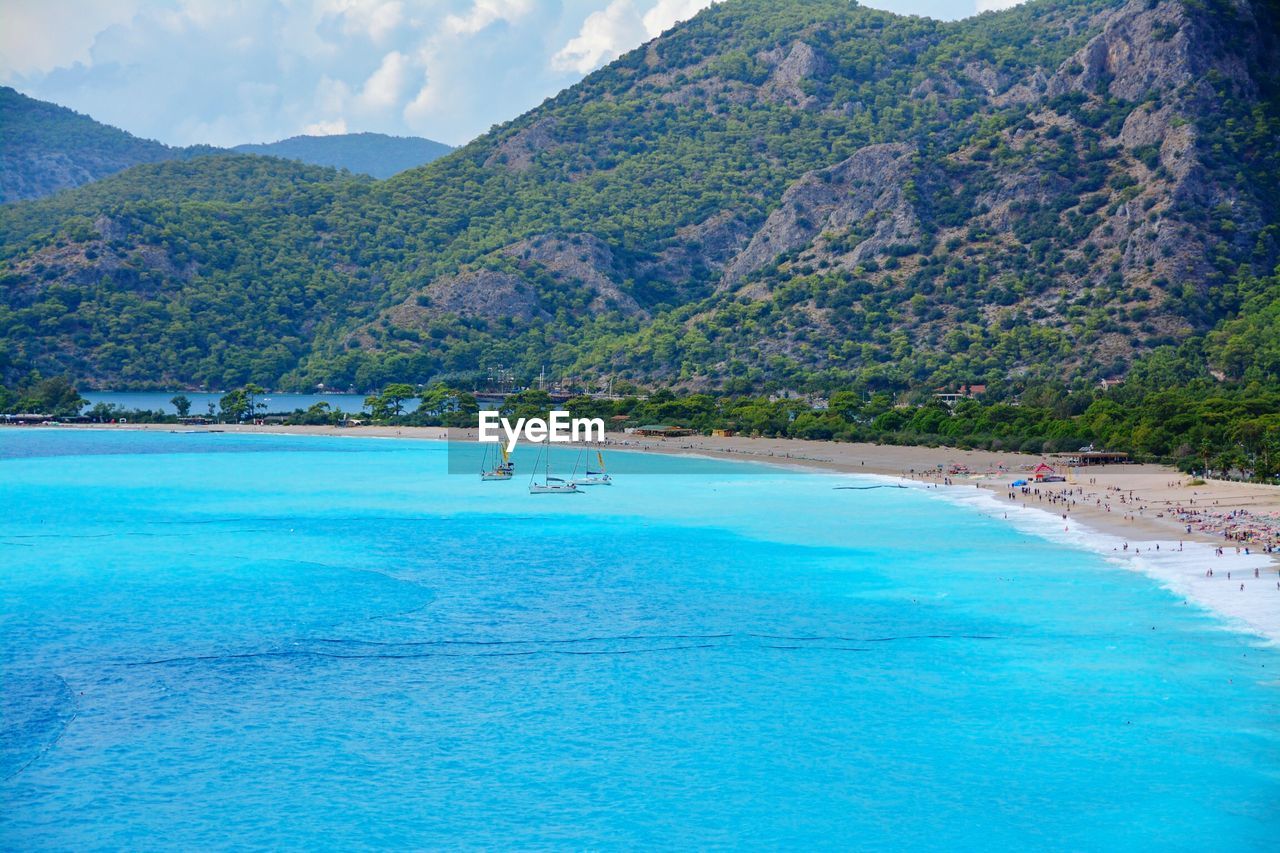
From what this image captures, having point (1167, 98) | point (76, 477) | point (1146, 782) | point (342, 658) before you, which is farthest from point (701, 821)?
point (1167, 98)

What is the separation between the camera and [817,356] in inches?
7057

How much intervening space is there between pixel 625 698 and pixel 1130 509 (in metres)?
43.2

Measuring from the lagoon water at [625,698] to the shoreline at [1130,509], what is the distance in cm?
219

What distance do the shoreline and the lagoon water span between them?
7.20ft

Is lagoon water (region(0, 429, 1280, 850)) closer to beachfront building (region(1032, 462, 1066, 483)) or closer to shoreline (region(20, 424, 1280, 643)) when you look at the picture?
shoreline (region(20, 424, 1280, 643))

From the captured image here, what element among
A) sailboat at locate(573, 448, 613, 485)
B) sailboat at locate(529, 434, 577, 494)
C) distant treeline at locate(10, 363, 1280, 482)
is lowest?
sailboat at locate(529, 434, 577, 494)

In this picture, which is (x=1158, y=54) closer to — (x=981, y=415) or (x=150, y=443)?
(x=981, y=415)

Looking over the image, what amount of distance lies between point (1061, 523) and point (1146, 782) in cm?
4036

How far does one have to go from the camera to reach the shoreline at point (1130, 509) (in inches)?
1921

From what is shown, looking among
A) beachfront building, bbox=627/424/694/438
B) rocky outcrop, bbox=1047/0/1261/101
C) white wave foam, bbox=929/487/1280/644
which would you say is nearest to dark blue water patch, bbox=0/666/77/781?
white wave foam, bbox=929/487/1280/644

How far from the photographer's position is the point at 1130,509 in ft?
232

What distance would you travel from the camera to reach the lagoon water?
2788cm

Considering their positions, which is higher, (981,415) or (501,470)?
(981,415)

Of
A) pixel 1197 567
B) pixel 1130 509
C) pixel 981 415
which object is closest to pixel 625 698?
pixel 1197 567
